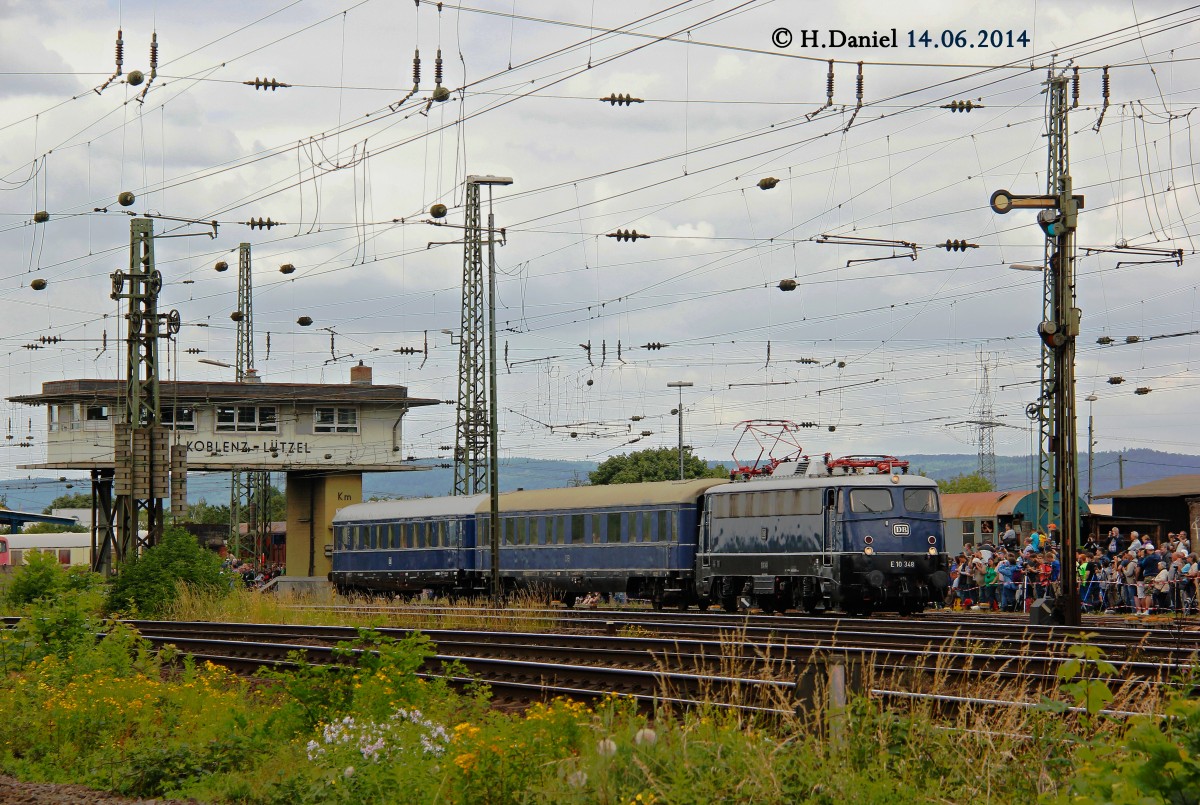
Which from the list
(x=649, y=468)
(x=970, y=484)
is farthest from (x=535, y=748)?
(x=970, y=484)

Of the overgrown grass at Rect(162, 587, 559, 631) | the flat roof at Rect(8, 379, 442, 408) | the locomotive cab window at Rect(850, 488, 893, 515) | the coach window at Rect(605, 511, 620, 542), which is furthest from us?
the flat roof at Rect(8, 379, 442, 408)

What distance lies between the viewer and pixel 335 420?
62.8m

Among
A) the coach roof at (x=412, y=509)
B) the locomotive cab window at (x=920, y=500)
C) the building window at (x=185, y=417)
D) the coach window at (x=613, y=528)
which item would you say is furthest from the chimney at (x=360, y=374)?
the locomotive cab window at (x=920, y=500)

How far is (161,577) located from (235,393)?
3189 centimetres

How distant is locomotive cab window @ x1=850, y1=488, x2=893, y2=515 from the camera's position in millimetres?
28328

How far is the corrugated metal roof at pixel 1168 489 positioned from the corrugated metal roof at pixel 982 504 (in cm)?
425

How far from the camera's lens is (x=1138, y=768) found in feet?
17.3

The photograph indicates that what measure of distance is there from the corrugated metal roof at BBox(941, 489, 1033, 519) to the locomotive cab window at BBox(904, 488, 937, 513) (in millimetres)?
14685

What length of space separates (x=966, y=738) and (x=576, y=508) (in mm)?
27566

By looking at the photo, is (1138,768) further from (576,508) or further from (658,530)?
(576,508)

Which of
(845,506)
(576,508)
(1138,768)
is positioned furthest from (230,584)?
A: (1138,768)

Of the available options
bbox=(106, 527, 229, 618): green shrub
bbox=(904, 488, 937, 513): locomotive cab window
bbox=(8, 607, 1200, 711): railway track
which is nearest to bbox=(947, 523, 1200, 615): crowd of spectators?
bbox=(904, 488, 937, 513): locomotive cab window

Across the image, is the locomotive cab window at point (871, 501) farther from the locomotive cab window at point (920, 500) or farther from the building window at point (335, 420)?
the building window at point (335, 420)

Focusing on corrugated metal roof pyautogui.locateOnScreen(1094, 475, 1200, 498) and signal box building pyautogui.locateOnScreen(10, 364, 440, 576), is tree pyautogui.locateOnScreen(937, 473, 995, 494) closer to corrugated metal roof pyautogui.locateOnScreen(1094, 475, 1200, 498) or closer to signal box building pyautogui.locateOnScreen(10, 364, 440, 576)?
signal box building pyautogui.locateOnScreen(10, 364, 440, 576)
